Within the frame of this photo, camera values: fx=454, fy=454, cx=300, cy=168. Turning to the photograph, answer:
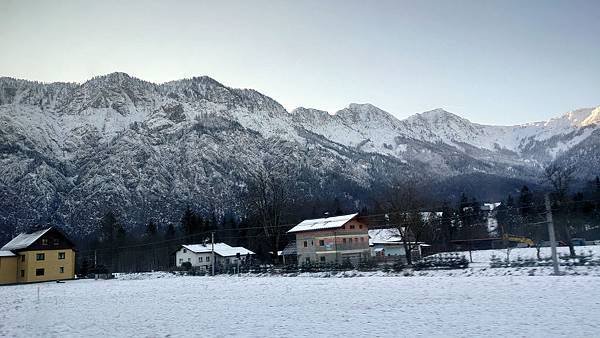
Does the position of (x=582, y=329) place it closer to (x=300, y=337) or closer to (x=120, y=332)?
(x=300, y=337)

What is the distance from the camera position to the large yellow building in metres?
65.1

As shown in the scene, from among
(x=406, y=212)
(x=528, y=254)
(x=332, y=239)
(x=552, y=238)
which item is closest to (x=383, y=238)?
(x=332, y=239)

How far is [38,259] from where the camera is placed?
216ft

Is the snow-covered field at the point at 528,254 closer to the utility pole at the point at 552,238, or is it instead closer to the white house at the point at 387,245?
the utility pole at the point at 552,238

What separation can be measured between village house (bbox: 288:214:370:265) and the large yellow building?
1383 inches

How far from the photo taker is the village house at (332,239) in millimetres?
66938

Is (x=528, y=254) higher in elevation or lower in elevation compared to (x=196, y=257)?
lower

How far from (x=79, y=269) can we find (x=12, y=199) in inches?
5052

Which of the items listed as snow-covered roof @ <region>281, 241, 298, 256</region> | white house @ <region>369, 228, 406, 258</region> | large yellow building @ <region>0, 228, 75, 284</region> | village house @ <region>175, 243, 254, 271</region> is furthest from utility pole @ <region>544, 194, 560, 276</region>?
large yellow building @ <region>0, 228, 75, 284</region>

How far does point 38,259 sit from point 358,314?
209ft

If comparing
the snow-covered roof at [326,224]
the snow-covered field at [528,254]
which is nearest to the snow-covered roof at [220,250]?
the snow-covered roof at [326,224]

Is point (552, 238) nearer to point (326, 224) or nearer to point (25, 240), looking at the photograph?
point (326, 224)

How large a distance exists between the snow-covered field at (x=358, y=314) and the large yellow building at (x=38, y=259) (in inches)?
1872

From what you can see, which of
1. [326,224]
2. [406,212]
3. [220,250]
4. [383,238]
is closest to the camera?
[406,212]
